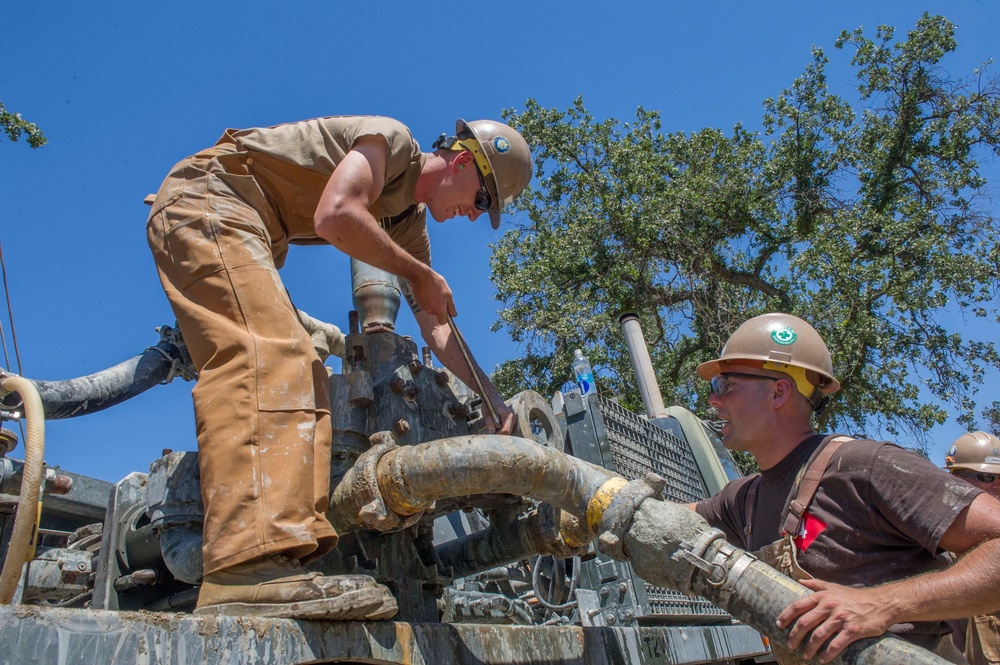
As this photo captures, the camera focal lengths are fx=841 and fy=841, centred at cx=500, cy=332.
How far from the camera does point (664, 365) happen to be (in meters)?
18.4

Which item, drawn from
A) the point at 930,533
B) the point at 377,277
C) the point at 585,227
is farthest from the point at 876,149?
the point at 930,533

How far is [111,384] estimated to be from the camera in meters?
3.29

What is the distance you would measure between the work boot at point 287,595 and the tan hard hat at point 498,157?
1.67m

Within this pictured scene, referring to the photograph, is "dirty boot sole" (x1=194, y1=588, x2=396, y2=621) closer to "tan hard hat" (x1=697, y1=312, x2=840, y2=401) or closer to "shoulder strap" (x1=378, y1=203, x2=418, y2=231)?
"tan hard hat" (x1=697, y1=312, x2=840, y2=401)

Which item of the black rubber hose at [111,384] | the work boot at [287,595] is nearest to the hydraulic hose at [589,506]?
the work boot at [287,595]

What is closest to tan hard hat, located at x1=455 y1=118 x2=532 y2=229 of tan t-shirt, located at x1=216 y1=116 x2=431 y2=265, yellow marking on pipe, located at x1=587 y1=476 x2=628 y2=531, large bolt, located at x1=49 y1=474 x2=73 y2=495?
tan t-shirt, located at x1=216 y1=116 x2=431 y2=265

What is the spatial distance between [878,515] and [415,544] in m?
1.55

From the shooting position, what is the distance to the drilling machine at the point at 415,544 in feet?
5.72

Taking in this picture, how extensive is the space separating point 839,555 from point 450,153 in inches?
73.3

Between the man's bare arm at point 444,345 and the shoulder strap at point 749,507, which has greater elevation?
the man's bare arm at point 444,345

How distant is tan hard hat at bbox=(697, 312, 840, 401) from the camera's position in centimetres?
277

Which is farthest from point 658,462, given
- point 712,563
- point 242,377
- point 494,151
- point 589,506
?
point 242,377

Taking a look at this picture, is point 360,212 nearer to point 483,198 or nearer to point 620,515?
point 483,198

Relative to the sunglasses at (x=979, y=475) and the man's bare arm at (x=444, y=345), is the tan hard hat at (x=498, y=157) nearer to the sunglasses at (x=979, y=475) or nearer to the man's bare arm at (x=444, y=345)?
the man's bare arm at (x=444, y=345)
